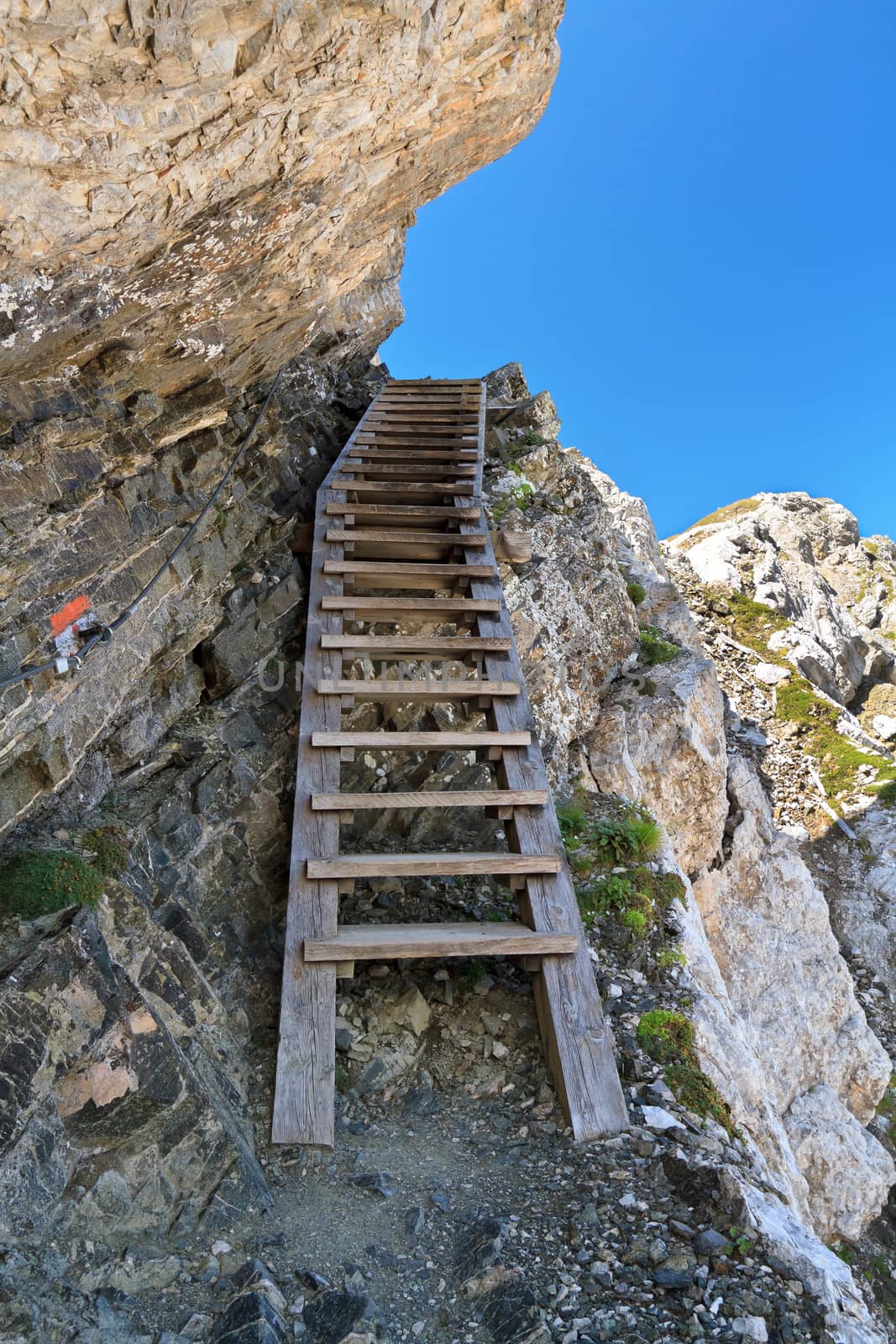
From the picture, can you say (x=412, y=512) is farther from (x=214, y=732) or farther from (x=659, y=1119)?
(x=659, y=1119)

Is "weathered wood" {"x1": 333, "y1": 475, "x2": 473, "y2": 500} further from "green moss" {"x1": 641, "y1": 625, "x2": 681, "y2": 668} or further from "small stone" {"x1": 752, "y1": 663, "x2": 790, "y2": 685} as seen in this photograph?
"small stone" {"x1": 752, "y1": 663, "x2": 790, "y2": 685}

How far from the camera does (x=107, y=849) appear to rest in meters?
5.32

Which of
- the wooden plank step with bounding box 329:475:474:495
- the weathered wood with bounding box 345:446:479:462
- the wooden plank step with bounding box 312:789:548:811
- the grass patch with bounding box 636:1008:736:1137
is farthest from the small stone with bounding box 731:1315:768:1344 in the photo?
the weathered wood with bounding box 345:446:479:462

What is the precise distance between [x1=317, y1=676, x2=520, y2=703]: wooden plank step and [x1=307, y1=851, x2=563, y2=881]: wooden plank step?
5.14 feet

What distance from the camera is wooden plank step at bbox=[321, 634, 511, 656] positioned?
7.48m

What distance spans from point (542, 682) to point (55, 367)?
631 centimetres

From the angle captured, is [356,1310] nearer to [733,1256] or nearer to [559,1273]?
[559,1273]

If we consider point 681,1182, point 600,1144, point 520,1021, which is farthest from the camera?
point 520,1021

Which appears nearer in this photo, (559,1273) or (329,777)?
(559,1273)

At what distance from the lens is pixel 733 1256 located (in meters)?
3.93

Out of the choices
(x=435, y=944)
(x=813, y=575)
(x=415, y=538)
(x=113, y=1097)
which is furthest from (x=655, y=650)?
(x=813, y=575)

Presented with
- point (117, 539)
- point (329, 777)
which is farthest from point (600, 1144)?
point (117, 539)

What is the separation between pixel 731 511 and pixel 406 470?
1087 inches

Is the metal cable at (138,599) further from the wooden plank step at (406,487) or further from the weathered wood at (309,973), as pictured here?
the weathered wood at (309,973)
